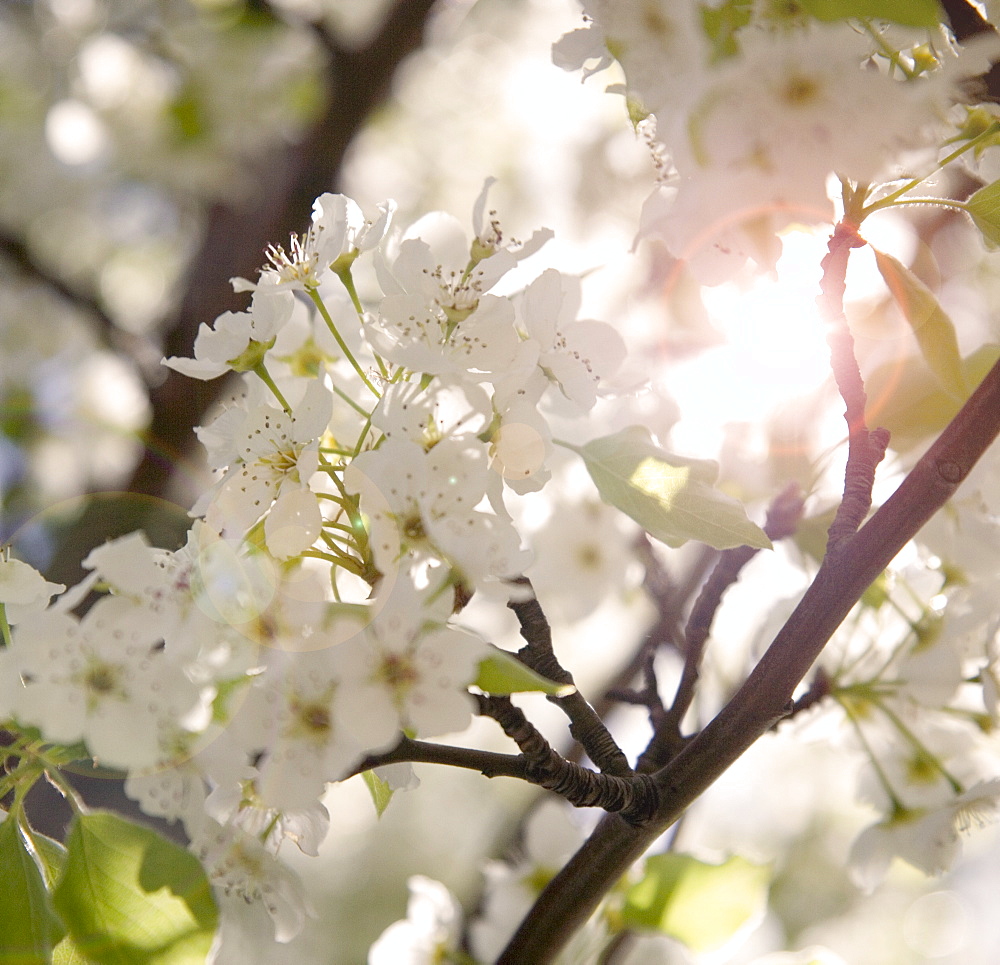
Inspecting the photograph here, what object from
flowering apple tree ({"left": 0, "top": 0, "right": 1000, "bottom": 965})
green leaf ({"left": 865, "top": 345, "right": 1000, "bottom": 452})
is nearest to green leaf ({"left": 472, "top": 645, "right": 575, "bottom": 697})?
flowering apple tree ({"left": 0, "top": 0, "right": 1000, "bottom": 965})

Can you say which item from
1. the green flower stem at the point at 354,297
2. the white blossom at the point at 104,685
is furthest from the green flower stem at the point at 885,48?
the white blossom at the point at 104,685

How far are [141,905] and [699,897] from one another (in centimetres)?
54

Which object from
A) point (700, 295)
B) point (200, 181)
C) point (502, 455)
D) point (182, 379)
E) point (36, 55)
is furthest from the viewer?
point (36, 55)

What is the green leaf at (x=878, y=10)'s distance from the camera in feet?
1.54

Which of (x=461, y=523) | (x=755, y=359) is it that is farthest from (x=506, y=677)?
(x=755, y=359)

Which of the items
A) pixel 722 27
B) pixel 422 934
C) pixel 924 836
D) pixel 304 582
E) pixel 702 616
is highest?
Result: pixel 722 27

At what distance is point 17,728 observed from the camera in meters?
0.56

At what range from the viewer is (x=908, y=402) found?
813mm

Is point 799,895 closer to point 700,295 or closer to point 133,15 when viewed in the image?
point 700,295

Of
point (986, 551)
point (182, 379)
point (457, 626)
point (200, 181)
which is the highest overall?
point (200, 181)

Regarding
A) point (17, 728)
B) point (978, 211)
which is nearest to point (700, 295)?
point (978, 211)

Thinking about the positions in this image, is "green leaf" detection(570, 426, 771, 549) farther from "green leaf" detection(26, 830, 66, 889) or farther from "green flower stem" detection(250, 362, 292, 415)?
"green leaf" detection(26, 830, 66, 889)

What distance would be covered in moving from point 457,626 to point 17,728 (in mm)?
278

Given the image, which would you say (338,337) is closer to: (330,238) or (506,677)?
(330,238)
